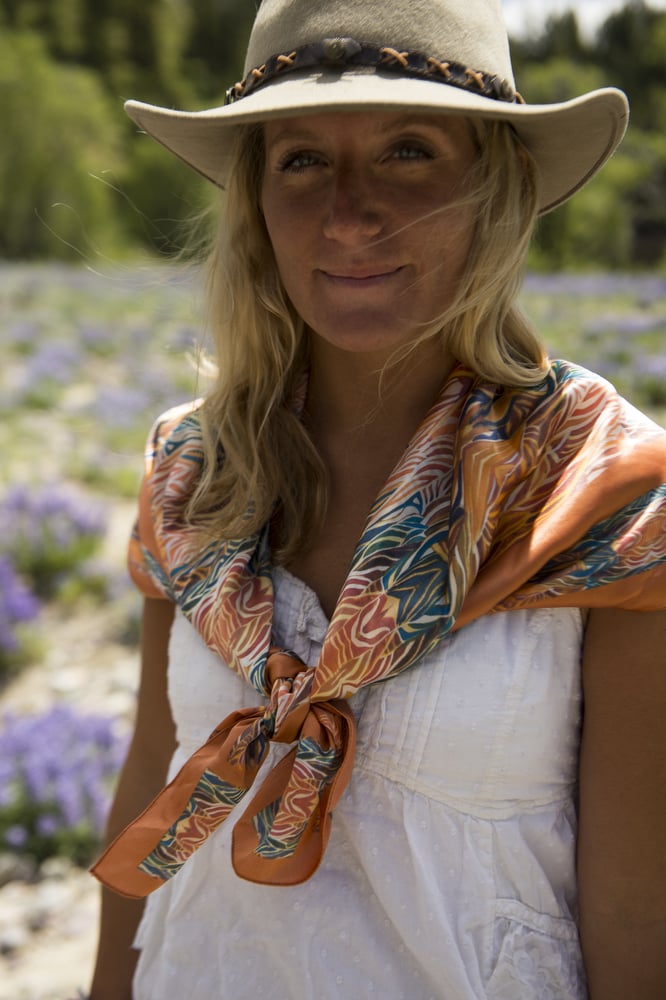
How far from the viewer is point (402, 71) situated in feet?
4.56

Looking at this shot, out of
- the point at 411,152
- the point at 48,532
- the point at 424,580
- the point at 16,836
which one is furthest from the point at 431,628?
the point at 48,532

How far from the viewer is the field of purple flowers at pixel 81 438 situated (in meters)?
3.27

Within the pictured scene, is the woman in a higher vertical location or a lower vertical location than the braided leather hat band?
lower

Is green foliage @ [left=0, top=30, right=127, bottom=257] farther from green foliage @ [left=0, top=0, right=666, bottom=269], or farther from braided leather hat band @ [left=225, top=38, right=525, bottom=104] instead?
braided leather hat band @ [left=225, top=38, right=525, bottom=104]

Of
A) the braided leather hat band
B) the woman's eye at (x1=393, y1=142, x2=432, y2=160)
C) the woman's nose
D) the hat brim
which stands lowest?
the woman's nose

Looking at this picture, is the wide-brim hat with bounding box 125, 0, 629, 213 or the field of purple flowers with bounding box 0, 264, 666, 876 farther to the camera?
the field of purple flowers with bounding box 0, 264, 666, 876

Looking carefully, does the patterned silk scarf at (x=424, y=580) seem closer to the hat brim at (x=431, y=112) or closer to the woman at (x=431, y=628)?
the woman at (x=431, y=628)

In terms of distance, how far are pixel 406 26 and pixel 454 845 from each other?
121cm

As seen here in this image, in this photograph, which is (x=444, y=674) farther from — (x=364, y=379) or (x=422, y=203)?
(x=422, y=203)

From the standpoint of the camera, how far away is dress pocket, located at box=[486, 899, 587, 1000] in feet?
4.71

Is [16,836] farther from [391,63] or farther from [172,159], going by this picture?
[172,159]

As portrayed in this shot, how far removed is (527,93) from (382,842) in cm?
3453

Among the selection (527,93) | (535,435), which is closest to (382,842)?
(535,435)

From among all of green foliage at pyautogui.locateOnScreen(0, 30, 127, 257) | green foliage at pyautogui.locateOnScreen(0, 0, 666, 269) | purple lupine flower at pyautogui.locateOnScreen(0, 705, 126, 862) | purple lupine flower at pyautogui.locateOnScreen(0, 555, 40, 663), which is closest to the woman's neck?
purple lupine flower at pyautogui.locateOnScreen(0, 705, 126, 862)
